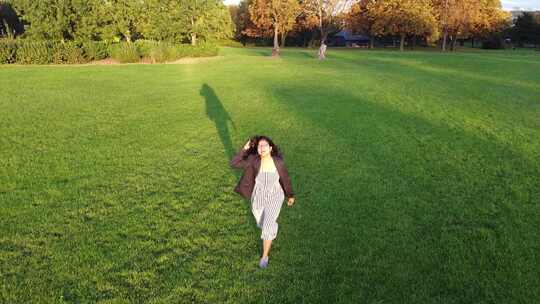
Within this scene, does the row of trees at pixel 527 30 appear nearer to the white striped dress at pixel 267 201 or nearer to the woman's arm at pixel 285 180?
the woman's arm at pixel 285 180

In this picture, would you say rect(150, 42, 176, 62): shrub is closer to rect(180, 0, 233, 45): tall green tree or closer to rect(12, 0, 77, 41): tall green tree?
rect(180, 0, 233, 45): tall green tree

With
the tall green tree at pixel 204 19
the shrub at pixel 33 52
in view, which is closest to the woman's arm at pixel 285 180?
the shrub at pixel 33 52

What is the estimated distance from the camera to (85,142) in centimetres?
923

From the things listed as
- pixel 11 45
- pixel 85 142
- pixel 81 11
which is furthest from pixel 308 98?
pixel 81 11

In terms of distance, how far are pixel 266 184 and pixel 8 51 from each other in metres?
33.6

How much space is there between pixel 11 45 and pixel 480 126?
34046mm

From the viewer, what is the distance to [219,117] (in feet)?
39.4

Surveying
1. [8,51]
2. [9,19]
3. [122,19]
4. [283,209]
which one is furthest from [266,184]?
[9,19]

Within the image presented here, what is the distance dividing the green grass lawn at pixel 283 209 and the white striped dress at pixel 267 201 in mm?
513

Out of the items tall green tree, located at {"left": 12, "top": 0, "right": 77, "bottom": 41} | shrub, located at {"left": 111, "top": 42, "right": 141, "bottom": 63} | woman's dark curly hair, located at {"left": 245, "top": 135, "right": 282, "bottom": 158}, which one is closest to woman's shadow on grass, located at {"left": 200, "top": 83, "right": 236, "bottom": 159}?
woman's dark curly hair, located at {"left": 245, "top": 135, "right": 282, "bottom": 158}

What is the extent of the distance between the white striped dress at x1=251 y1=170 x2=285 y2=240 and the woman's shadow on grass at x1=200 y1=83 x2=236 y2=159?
12.8ft

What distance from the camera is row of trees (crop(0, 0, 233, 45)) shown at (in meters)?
34.9

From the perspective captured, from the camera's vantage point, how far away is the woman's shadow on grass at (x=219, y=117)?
30.1ft

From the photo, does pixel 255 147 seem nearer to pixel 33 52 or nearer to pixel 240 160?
pixel 240 160
